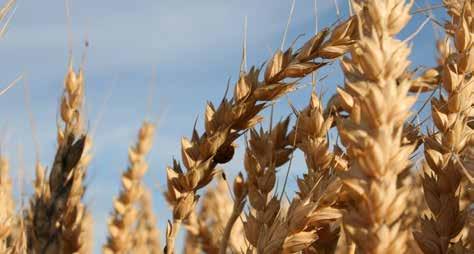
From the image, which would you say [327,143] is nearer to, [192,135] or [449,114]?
[449,114]

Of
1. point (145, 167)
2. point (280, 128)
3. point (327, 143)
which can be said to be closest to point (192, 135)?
point (280, 128)

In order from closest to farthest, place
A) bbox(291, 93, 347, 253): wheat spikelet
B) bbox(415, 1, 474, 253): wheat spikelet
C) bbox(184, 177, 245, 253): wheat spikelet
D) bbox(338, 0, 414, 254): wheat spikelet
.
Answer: bbox(338, 0, 414, 254): wheat spikelet < bbox(291, 93, 347, 253): wheat spikelet < bbox(415, 1, 474, 253): wheat spikelet < bbox(184, 177, 245, 253): wheat spikelet

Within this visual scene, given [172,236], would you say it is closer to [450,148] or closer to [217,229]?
[450,148]

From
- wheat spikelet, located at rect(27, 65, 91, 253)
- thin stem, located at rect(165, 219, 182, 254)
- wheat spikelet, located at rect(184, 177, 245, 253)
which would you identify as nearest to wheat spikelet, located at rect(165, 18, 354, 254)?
thin stem, located at rect(165, 219, 182, 254)

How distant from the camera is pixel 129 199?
3387 millimetres

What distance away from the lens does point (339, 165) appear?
4.45ft

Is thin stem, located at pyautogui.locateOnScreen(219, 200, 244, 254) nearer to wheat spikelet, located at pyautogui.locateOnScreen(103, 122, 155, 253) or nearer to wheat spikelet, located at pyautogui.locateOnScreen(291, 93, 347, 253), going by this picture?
wheat spikelet, located at pyautogui.locateOnScreen(291, 93, 347, 253)

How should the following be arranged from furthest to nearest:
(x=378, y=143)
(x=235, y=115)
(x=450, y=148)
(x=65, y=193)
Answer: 1. (x=65, y=193)
2. (x=235, y=115)
3. (x=450, y=148)
4. (x=378, y=143)

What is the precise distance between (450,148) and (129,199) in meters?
2.23

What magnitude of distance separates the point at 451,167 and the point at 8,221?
1.31 m

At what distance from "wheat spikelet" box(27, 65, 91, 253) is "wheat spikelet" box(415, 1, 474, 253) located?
1.08m

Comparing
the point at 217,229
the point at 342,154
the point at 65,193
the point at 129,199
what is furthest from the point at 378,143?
the point at 129,199

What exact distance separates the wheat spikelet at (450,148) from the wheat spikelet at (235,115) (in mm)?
251

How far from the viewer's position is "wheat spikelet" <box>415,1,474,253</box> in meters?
1.34
